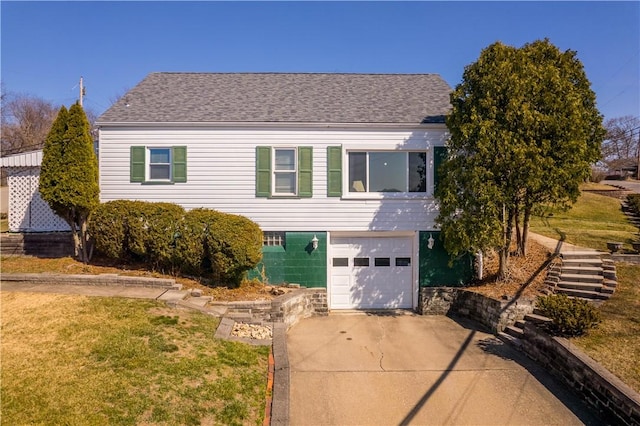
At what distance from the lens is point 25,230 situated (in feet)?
45.7

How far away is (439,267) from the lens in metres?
12.5

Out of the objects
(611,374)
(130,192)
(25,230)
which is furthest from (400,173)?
(25,230)

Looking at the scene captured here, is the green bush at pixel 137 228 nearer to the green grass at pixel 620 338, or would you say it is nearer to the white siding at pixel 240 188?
the white siding at pixel 240 188

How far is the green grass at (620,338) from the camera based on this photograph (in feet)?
22.3

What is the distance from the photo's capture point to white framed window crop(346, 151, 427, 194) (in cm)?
1252

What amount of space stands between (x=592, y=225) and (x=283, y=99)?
1671cm

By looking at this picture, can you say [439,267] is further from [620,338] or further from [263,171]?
[263,171]

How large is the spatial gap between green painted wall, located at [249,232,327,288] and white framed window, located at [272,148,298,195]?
4.88 feet

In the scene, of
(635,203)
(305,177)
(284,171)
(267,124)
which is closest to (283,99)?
(267,124)

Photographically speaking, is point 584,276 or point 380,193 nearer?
point 584,276

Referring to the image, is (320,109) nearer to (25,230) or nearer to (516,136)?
(516,136)

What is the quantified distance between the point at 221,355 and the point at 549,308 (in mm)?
7134

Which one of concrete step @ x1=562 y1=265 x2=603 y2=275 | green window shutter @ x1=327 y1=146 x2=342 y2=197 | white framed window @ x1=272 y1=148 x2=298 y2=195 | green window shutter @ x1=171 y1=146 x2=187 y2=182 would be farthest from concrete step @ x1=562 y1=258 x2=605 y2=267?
green window shutter @ x1=171 y1=146 x2=187 y2=182

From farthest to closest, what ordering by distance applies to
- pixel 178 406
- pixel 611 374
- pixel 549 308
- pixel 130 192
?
1. pixel 130 192
2. pixel 549 308
3. pixel 611 374
4. pixel 178 406
